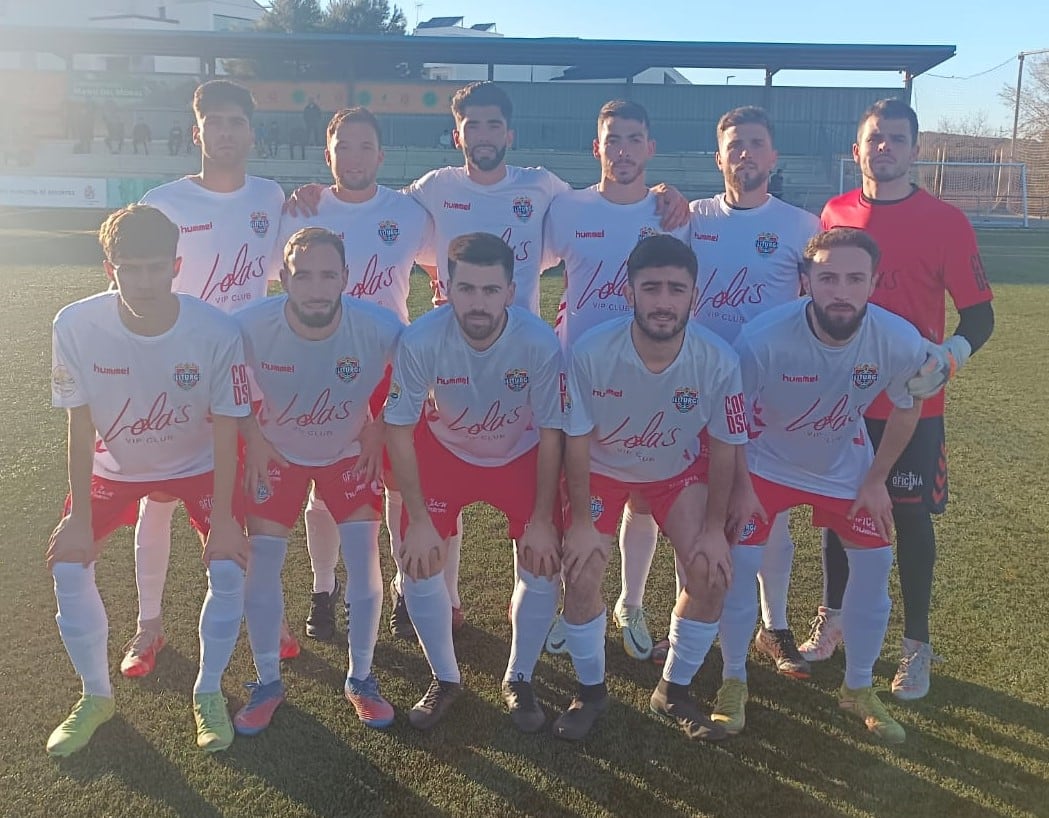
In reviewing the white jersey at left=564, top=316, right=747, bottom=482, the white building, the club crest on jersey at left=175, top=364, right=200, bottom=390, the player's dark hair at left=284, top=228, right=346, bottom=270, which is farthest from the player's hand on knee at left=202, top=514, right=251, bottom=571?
the white building

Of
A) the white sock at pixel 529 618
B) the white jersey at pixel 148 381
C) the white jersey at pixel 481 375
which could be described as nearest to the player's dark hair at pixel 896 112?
the white jersey at pixel 481 375

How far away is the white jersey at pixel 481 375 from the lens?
3141 millimetres

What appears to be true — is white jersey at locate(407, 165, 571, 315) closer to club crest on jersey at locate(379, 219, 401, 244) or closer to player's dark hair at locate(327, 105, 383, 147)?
club crest on jersey at locate(379, 219, 401, 244)

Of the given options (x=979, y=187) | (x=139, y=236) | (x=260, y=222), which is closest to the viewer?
(x=139, y=236)

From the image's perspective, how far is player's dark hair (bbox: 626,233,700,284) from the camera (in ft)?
9.73

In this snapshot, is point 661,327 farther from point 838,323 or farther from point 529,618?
point 529,618

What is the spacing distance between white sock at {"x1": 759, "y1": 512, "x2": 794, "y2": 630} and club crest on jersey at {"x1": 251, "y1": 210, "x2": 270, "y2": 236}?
250cm

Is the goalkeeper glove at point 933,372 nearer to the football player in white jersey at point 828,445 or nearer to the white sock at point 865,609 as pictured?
the football player in white jersey at point 828,445

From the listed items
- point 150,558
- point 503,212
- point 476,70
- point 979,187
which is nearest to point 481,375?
point 503,212

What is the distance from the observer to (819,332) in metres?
3.16

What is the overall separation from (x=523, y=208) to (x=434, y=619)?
1793 millimetres

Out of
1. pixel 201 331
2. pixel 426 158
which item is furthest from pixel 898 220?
pixel 426 158

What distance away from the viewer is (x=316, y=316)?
122 inches

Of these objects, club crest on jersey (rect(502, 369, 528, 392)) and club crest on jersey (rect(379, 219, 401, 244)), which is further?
club crest on jersey (rect(379, 219, 401, 244))
